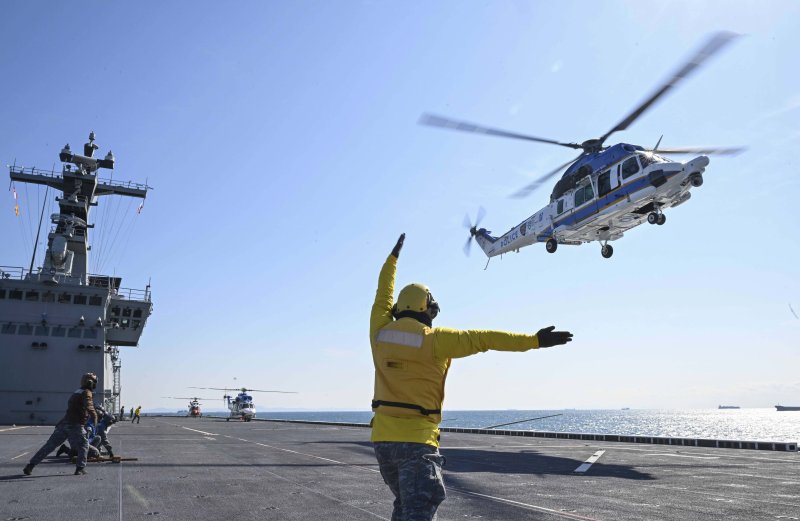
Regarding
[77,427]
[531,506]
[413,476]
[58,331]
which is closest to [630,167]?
[531,506]

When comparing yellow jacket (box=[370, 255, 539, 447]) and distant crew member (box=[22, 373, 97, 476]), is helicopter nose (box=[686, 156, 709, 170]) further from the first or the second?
yellow jacket (box=[370, 255, 539, 447])

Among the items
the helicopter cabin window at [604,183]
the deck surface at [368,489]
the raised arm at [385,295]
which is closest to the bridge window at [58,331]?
the deck surface at [368,489]

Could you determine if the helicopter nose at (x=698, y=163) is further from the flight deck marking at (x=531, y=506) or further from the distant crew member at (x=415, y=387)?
the distant crew member at (x=415, y=387)

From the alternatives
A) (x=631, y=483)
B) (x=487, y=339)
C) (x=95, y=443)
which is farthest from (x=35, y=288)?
(x=487, y=339)

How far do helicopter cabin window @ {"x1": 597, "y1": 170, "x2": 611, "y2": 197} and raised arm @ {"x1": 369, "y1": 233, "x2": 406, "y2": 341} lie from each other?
2248 centimetres

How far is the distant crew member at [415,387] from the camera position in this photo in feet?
12.9

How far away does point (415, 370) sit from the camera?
414cm

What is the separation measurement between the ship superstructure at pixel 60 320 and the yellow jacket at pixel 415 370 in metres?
39.5

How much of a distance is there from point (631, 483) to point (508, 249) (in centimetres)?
2358

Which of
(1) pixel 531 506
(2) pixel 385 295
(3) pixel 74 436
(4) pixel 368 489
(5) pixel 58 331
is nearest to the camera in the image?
(2) pixel 385 295

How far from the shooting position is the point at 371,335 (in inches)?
173

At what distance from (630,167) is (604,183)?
139 centimetres

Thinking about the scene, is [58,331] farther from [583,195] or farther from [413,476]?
[413,476]

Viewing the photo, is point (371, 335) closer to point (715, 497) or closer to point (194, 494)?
point (194, 494)
